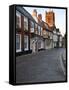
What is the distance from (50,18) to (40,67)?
1.21 ft

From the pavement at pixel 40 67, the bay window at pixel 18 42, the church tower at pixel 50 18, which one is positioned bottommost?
the pavement at pixel 40 67

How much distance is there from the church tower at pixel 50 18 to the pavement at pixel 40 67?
19 centimetres

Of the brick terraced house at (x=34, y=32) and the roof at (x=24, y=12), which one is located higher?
the roof at (x=24, y=12)

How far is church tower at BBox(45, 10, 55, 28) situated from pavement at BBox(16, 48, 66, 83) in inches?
7.6

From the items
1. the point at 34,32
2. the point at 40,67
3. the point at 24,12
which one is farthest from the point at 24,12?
the point at 40,67

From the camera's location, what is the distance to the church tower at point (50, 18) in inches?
93.2

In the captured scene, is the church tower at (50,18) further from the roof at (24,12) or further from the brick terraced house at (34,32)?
the roof at (24,12)

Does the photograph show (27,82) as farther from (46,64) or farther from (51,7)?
(51,7)

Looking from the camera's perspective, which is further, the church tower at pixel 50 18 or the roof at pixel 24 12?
the church tower at pixel 50 18

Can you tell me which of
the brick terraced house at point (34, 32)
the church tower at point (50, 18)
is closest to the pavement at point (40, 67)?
the brick terraced house at point (34, 32)

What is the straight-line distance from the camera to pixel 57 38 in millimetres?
2414
